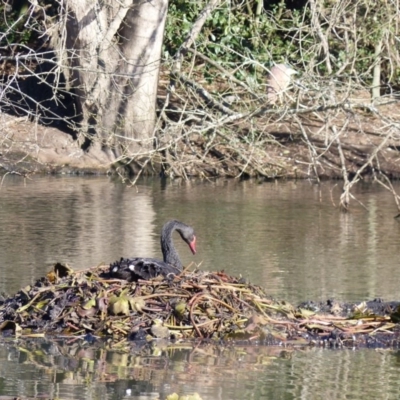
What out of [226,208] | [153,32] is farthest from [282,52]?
[226,208]

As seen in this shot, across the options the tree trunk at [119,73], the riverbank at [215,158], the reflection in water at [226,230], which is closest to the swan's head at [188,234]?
the reflection in water at [226,230]

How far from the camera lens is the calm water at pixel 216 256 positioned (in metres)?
8.96

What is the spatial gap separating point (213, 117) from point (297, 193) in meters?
4.25

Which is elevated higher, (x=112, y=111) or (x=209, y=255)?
(x=112, y=111)

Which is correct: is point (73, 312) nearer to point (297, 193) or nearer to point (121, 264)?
point (121, 264)

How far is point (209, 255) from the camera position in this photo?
15469mm

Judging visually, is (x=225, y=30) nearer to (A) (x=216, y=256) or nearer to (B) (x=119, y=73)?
(B) (x=119, y=73)

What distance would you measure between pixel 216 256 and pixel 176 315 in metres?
4.89

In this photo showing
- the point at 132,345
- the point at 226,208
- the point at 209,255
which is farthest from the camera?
the point at 226,208

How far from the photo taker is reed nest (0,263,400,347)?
34.3 feet

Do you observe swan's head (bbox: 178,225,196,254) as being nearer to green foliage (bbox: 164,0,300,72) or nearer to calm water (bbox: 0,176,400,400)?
calm water (bbox: 0,176,400,400)

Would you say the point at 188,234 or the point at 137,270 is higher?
the point at 188,234

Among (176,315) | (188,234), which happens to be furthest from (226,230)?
(176,315)

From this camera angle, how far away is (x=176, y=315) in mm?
10547
